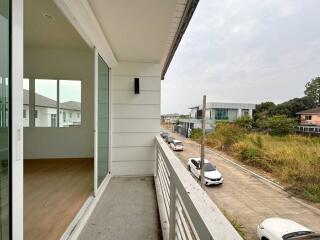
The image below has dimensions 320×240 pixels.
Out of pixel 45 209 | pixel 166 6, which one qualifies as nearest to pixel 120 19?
pixel 166 6

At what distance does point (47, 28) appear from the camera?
315 centimetres

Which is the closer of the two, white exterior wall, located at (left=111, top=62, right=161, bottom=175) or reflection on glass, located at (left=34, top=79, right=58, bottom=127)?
white exterior wall, located at (left=111, top=62, right=161, bottom=175)

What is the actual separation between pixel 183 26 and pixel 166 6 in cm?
57

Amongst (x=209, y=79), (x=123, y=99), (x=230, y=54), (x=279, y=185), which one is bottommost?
(x=279, y=185)

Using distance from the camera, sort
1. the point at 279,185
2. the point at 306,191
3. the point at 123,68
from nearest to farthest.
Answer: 1. the point at 123,68
2. the point at 306,191
3. the point at 279,185

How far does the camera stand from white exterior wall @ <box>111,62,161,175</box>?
3791mm

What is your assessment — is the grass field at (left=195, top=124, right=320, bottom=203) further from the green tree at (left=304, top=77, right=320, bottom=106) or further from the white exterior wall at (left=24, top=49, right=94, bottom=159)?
the green tree at (left=304, top=77, right=320, bottom=106)

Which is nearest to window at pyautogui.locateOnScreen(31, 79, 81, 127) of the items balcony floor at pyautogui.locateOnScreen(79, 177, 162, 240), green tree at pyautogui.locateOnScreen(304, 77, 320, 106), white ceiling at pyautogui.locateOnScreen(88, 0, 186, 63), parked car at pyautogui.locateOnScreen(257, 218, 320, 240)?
white ceiling at pyautogui.locateOnScreen(88, 0, 186, 63)

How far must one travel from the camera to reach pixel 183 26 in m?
2.37

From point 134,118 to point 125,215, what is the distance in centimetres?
197

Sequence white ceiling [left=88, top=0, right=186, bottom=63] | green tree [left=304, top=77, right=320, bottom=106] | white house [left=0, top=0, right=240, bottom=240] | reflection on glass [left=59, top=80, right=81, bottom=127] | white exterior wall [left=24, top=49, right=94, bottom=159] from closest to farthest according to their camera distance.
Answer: white house [left=0, top=0, right=240, bottom=240]
white ceiling [left=88, top=0, right=186, bottom=63]
white exterior wall [left=24, top=49, right=94, bottom=159]
reflection on glass [left=59, top=80, right=81, bottom=127]
green tree [left=304, top=77, right=320, bottom=106]

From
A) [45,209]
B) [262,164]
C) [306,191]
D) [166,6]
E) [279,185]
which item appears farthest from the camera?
[262,164]

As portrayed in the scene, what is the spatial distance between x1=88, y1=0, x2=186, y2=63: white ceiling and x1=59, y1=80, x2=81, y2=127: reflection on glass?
200cm

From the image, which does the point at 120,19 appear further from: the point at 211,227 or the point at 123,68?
the point at 211,227
